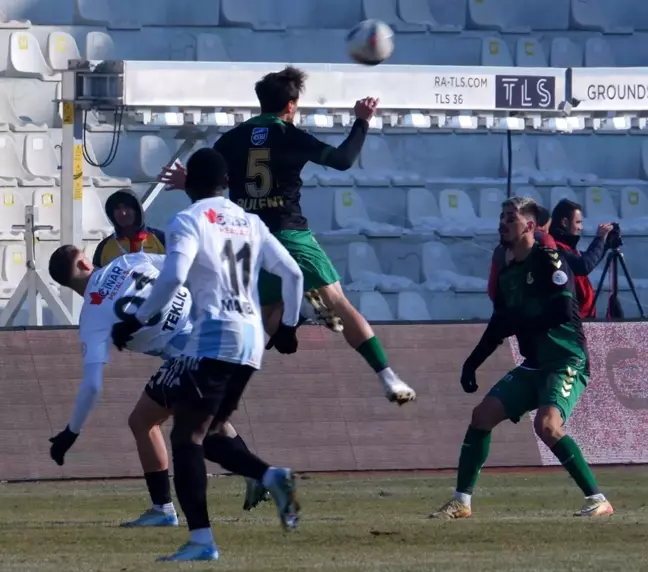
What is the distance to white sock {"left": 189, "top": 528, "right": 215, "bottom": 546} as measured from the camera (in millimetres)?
6879

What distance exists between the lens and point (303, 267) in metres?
9.46

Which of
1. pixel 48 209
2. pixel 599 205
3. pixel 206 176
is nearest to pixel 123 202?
pixel 206 176

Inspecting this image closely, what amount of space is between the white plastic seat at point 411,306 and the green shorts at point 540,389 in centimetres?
932

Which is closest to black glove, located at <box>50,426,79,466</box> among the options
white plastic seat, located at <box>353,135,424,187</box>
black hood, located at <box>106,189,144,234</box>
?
black hood, located at <box>106,189,144,234</box>

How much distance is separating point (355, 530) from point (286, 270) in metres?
1.72

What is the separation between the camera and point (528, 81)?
16.7 meters

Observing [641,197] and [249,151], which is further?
[641,197]

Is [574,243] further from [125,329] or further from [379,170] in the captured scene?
[125,329]

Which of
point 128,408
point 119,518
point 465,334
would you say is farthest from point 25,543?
point 465,334

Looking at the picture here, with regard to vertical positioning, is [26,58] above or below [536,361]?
above

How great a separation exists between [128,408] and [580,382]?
434cm

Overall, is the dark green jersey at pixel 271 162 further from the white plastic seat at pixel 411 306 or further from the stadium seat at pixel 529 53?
the stadium seat at pixel 529 53

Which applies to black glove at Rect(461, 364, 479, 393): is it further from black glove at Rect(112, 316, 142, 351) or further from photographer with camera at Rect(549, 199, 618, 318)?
photographer with camera at Rect(549, 199, 618, 318)

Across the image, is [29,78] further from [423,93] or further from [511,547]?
[511,547]
